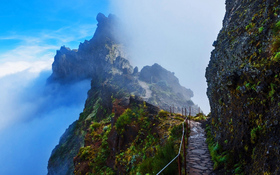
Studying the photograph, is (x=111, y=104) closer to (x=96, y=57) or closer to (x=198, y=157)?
(x=198, y=157)

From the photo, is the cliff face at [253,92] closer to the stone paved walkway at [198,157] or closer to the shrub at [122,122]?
the stone paved walkway at [198,157]

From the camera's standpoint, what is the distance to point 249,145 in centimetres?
535

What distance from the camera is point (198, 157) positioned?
8.81 meters

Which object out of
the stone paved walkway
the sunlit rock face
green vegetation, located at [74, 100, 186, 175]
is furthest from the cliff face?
the sunlit rock face

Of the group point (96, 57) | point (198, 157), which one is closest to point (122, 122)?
point (198, 157)

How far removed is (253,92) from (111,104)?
5544 centimetres

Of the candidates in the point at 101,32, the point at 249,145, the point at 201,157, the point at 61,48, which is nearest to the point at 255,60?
the point at 249,145

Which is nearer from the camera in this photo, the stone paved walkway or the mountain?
the stone paved walkway

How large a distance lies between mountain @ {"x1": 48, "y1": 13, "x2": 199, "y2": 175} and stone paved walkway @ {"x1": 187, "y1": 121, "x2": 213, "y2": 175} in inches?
51.5

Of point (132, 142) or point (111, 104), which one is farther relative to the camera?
point (111, 104)

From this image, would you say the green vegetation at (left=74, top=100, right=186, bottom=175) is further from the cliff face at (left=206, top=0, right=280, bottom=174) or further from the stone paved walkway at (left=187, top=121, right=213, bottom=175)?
the cliff face at (left=206, top=0, right=280, bottom=174)

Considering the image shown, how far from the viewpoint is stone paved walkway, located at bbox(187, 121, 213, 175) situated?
7.32 metres

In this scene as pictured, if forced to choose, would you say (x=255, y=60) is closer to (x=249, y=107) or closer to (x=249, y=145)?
(x=249, y=107)

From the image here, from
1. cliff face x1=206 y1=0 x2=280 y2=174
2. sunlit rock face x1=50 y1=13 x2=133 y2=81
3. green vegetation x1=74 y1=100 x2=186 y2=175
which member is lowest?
green vegetation x1=74 y1=100 x2=186 y2=175
